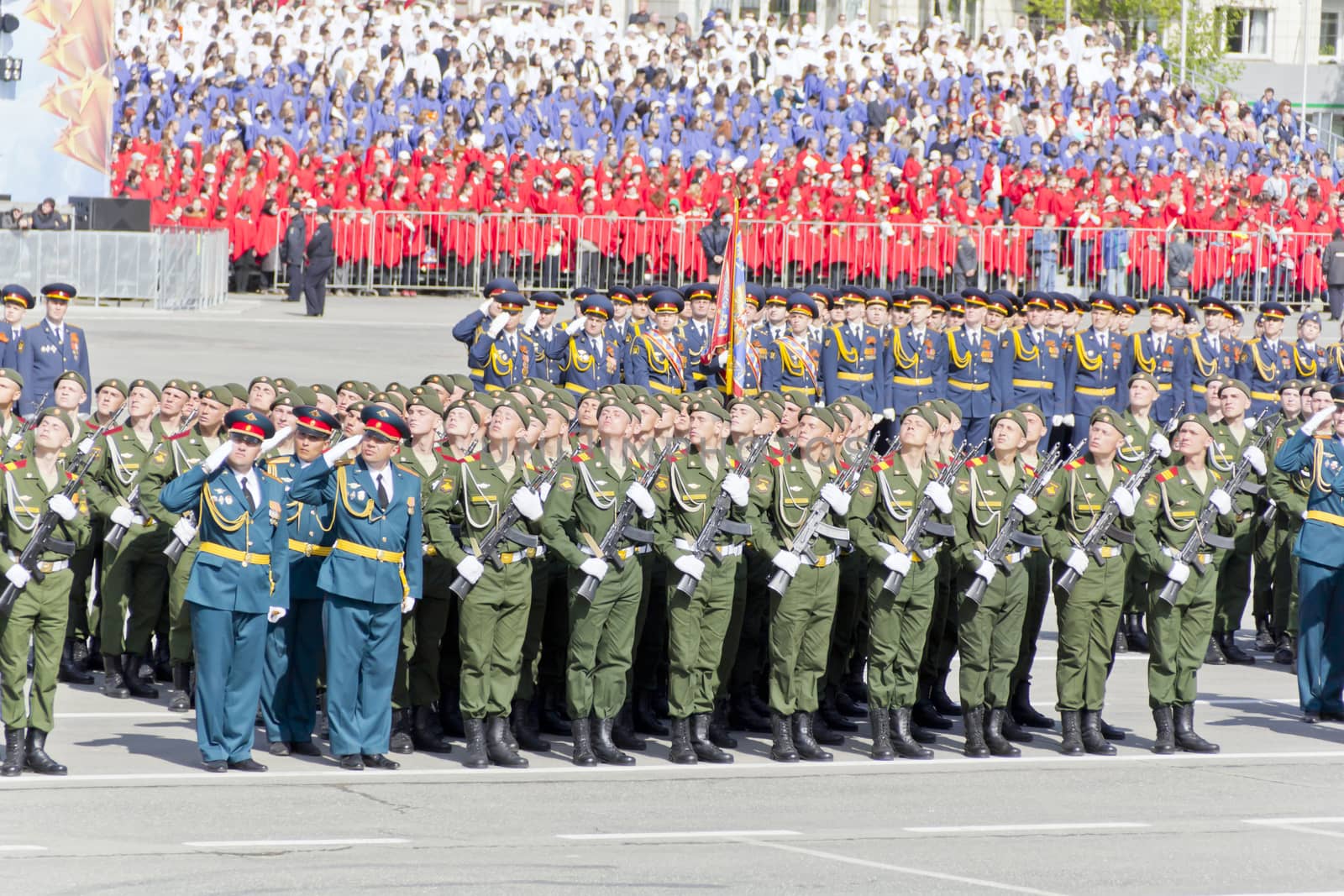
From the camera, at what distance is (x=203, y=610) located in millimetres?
10133

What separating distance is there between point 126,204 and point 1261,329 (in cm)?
1312

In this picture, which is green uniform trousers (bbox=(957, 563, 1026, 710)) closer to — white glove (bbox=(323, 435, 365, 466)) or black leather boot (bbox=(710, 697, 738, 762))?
black leather boot (bbox=(710, 697, 738, 762))

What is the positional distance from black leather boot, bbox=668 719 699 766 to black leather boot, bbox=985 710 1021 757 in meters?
1.50

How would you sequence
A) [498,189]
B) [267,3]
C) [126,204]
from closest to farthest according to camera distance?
[126,204], [498,189], [267,3]

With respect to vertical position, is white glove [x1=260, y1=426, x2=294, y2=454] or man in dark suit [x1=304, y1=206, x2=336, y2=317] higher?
man in dark suit [x1=304, y1=206, x2=336, y2=317]

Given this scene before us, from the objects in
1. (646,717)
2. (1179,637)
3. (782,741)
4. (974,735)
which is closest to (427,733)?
(646,717)

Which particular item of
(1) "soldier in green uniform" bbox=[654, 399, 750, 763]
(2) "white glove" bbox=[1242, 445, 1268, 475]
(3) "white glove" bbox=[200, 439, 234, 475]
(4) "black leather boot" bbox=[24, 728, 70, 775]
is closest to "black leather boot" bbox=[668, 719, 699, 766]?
(1) "soldier in green uniform" bbox=[654, 399, 750, 763]

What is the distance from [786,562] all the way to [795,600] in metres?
0.21

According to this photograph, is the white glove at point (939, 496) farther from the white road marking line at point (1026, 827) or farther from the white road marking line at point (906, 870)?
the white road marking line at point (906, 870)

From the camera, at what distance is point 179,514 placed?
11.6 m

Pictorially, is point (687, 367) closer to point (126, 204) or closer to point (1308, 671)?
point (1308, 671)

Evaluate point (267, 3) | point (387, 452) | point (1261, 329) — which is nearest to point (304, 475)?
point (387, 452)

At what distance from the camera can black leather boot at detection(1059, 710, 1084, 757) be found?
11117 mm

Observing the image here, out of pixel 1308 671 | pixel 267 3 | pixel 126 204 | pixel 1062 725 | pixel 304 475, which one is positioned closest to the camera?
pixel 304 475
